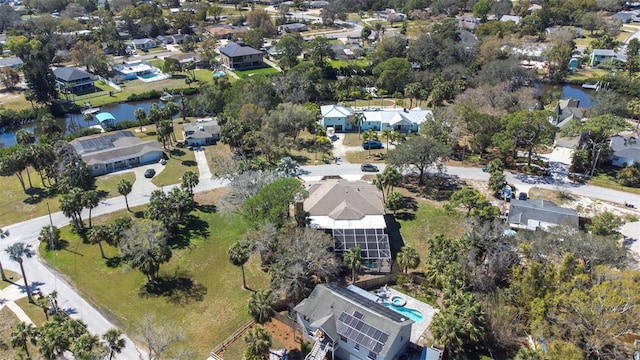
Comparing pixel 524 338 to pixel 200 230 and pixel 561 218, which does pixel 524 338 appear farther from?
pixel 200 230

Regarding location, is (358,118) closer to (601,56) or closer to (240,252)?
(240,252)

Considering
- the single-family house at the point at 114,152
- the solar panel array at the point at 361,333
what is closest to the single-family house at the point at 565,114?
the solar panel array at the point at 361,333

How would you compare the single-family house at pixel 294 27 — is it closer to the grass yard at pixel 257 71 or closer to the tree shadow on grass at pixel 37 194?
the grass yard at pixel 257 71

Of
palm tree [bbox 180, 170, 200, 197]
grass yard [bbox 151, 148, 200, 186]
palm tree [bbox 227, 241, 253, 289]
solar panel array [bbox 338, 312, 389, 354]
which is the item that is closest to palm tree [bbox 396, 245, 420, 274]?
solar panel array [bbox 338, 312, 389, 354]

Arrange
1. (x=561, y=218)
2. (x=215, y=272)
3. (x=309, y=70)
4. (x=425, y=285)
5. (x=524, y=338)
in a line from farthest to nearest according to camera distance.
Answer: (x=309, y=70), (x=561, y=218), (x=215, y=272), (x=425, y=285), (x=524, y=338)

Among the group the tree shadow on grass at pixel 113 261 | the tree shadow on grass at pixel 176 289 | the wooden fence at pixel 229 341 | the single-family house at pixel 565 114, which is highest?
the single-family house at pixel 565 114

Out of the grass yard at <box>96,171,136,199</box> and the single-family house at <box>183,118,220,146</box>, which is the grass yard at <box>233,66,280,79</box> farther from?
the grass yard at <box>96,171,136,199</box>

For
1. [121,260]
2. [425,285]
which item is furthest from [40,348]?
[425,285]
